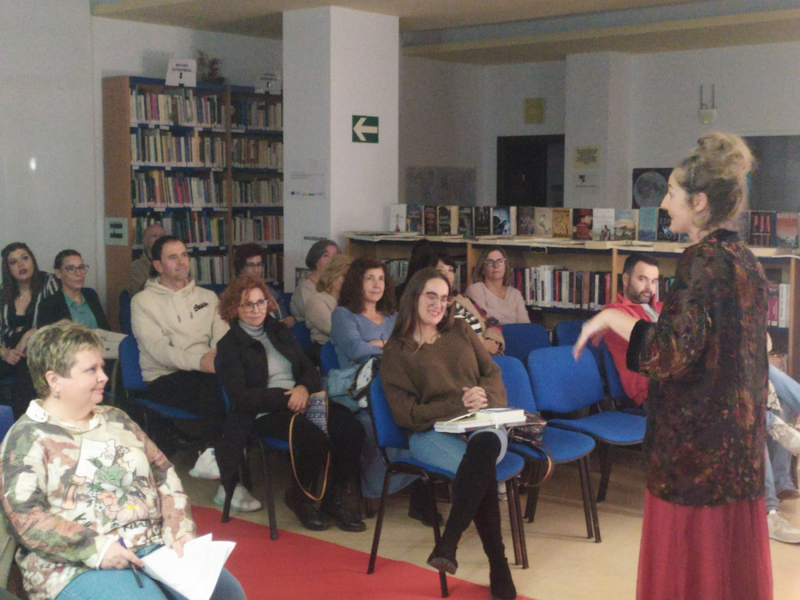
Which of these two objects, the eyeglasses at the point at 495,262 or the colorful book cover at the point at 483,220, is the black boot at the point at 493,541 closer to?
the eyeglasses at the point at 495,262

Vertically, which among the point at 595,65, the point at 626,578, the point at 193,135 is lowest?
the point at 626,578

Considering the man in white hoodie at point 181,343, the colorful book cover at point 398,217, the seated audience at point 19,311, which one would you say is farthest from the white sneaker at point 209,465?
the colorful book cover at point 398,217

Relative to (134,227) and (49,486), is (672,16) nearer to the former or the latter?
(134,227)

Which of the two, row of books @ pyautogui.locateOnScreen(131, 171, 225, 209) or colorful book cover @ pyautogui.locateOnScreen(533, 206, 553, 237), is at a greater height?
row of books @ pyautogui.locateOnScreen(131, 171, 225, 209)

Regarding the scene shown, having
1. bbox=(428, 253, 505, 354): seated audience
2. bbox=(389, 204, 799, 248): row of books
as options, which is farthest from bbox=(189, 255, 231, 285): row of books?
bbox=(428, 253, 505, 354): seated audience

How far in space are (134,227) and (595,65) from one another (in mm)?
4908

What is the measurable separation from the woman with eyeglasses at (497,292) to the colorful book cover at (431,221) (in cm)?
91

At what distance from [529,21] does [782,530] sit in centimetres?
615

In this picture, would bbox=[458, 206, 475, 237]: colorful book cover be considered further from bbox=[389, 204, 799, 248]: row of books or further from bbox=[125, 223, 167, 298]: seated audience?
bbox=[125, 223, 167, 298]: seated audience

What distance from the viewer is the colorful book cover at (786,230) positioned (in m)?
5.38

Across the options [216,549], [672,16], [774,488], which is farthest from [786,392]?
[672,16]

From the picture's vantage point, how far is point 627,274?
500 centimetres

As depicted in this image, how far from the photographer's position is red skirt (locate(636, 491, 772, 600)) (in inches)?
93.3

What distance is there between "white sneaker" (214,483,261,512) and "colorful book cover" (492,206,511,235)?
109 inches
